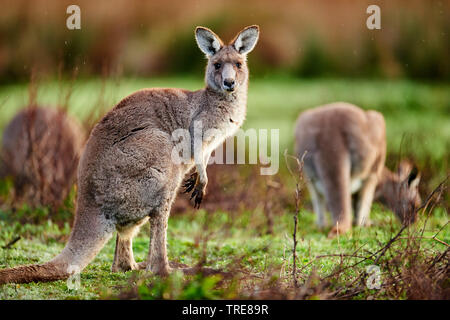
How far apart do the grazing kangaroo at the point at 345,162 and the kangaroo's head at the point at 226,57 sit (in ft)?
6.01

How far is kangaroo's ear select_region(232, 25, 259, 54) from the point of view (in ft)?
19.1

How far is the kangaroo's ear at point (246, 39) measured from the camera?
5.82 m

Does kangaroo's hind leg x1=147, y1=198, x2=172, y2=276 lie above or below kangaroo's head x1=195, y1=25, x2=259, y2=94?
below

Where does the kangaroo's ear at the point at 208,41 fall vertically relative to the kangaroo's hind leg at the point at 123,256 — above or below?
above

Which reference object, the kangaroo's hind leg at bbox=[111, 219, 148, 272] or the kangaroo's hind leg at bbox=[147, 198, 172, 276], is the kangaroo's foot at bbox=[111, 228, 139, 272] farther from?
the kangaroo's hind leg at bbox=[147, 198, 172, 276]

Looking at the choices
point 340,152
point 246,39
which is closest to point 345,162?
point 340,152

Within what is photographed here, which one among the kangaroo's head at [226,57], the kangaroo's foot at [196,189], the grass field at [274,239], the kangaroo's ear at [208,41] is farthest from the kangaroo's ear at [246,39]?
the grass field at [274,239]

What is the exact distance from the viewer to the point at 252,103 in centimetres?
1480

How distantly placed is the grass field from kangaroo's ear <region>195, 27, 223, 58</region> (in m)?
1.41

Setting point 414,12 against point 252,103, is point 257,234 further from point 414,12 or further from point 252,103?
point 414,12

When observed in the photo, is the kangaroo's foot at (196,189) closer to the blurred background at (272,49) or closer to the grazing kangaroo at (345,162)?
the grazing kangaroo at (345,162)

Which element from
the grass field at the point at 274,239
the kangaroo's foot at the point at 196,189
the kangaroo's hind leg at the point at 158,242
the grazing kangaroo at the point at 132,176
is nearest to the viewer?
the grass field at the point at 274,239

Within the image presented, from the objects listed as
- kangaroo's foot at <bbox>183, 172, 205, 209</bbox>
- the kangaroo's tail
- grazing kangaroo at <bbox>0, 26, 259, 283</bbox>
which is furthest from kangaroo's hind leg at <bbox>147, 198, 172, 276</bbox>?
kangaroo's foot at <bbox>183, 172, 205, 209</bbox>

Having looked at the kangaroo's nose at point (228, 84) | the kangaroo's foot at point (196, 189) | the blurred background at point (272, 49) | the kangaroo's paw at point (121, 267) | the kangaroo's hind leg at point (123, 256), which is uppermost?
the blurred background at point (272, 49)
